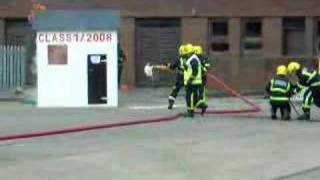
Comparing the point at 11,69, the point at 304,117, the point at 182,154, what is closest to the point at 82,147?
the point at 182,154

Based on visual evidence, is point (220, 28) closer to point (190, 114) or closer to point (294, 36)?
point (294, 36)

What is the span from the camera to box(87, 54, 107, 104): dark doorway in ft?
76.3

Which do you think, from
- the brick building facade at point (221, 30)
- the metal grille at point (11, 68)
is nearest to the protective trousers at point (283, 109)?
the metal grille at point (11, 68)

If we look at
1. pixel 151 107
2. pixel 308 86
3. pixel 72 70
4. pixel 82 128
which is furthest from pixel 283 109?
pixel 72 70

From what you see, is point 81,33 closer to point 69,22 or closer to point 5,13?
point 69,22

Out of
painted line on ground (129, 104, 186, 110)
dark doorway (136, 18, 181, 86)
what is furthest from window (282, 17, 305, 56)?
painted line on ground (129, 104, 186, 110)

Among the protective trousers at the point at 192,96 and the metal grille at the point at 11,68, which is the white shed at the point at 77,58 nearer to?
the protective trousers at the point at 192,96

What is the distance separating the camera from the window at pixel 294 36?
34.8 metres

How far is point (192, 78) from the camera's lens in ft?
69.6

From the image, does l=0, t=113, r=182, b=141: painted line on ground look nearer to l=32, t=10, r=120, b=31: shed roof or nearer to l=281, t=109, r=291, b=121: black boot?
l=281, t=109, r=291, b=121: black boot

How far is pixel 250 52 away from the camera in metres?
35.1

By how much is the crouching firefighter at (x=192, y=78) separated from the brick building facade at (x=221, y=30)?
12.5 m

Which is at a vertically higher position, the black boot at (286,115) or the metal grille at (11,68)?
the metal grille at (11,68)

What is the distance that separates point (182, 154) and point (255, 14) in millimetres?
21066
